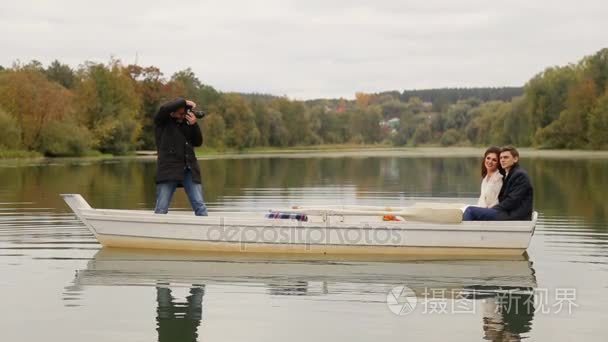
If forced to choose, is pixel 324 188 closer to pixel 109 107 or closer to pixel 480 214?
pixel 480 214

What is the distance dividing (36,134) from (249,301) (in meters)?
60.5

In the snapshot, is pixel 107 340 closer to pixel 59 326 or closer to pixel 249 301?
pixel 59 326

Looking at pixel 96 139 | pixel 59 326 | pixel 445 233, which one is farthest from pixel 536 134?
pixel 59 326

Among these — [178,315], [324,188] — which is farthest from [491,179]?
[324,188]

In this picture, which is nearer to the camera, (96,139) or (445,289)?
(445,289)

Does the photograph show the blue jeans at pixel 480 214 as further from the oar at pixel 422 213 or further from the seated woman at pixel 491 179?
the oar at pixel 422 213

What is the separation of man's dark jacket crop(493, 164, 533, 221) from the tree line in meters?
53.2

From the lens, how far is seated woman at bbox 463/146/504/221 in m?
12.9

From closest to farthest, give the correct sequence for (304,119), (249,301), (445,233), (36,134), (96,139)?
(249,301), (445,233), (36,134), (96,139), (304,119)

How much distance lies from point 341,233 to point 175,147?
290 cm

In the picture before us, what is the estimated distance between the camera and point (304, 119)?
13612 cm

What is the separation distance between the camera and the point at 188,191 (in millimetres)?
13383

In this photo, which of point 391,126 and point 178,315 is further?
point 391,126

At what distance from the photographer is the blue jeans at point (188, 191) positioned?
13133 mm
